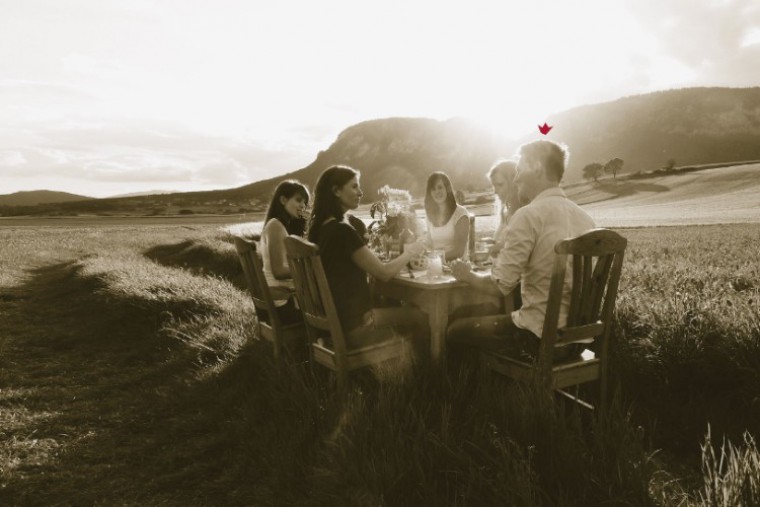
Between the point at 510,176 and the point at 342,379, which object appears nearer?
the point at 342,379

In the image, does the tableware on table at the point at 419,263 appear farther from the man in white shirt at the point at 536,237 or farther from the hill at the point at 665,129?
the hill at the point at 665,129

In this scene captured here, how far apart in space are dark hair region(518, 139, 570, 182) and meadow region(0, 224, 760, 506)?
1.39 m

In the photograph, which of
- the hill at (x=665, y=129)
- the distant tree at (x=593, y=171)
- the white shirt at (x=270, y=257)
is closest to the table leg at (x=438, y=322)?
the white shirt at (x=270, y=257)

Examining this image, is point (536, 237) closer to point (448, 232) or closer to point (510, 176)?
point (510, 176)

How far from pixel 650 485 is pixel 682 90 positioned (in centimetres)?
19304

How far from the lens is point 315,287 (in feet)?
12.0

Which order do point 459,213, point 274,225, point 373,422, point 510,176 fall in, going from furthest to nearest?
point 459,213 → point 510,176 → point 274,225 → point 373,422

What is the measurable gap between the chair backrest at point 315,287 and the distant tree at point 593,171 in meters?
101

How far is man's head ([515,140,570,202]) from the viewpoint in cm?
347

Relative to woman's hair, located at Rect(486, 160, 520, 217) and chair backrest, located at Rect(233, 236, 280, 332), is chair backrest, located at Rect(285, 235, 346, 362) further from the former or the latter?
woman's hair, located at Rect(486, 160, 520, 217)

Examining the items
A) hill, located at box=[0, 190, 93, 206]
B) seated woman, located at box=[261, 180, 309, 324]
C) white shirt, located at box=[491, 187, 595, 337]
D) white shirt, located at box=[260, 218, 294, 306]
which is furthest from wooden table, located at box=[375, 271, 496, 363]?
hill, located at box=[0, 190, 93, 206]

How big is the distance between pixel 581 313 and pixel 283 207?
3.28 metres

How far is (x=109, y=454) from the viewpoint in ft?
12.8

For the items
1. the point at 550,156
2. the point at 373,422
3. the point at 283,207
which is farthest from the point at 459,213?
the point at 373,422
